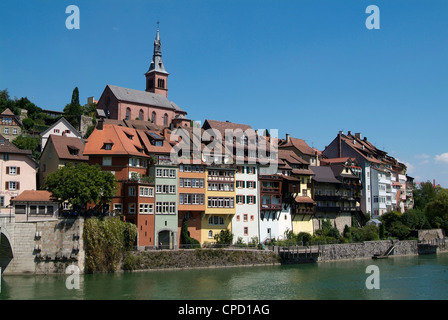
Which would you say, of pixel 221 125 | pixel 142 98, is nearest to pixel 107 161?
pixel 221 125

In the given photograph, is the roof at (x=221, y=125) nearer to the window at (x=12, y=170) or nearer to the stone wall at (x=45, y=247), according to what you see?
the window at (x=12, y=170)

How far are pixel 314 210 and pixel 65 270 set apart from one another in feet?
137

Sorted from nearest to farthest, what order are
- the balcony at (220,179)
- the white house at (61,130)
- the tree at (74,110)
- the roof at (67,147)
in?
the roof at (67,147)
the balcony at (220,179)
the white house at (61,130)
the tree at (74,110)

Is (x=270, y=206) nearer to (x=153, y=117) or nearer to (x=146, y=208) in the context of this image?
(x=146, y=208)

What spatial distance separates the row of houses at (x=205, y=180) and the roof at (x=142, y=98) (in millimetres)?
20436

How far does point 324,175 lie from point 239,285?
138 feet

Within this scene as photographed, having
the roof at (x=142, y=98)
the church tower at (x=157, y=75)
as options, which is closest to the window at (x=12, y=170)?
the roof at (x=142, y=98)

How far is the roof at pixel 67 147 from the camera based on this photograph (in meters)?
64.6

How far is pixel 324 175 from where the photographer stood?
84.9 metres

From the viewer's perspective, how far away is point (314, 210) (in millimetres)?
79312

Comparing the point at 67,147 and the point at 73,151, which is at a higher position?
the point at 67,147

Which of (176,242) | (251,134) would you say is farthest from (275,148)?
(176,242)
